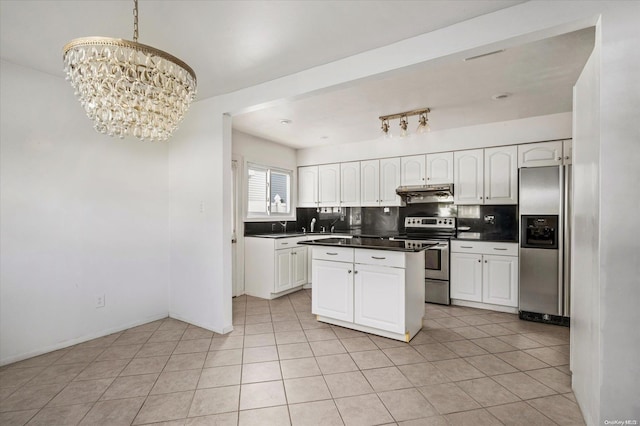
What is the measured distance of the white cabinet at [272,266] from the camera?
4469mm

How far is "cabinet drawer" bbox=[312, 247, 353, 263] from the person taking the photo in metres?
3.18

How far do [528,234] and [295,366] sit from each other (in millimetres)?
3072

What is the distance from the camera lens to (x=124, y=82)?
1.45 meters

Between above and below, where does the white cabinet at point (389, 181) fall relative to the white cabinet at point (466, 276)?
above

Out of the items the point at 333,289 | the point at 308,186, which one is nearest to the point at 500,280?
the point at 333,289

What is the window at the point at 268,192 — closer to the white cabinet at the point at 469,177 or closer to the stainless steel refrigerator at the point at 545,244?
the white cabinet at the point at 469,177

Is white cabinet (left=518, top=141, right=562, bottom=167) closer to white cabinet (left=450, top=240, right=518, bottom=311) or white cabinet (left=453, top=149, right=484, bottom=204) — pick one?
white cabinet (left=453, top=149, right=484, bottom=204)

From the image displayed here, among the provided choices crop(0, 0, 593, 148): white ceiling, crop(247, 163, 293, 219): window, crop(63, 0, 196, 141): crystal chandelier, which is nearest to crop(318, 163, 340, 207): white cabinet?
crop(247, 163, 293, 219): window

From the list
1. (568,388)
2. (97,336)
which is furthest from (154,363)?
(568,388)

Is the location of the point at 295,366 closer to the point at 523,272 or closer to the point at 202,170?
the point at 202,170

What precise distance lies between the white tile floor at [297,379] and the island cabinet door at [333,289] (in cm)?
18

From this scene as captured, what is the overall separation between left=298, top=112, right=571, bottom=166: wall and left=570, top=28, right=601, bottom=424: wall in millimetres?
1999

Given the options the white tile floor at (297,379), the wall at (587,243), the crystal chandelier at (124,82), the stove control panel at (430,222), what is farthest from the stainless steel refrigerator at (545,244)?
the crystal chandelier at (124,82)

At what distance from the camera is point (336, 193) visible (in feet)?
18.0
